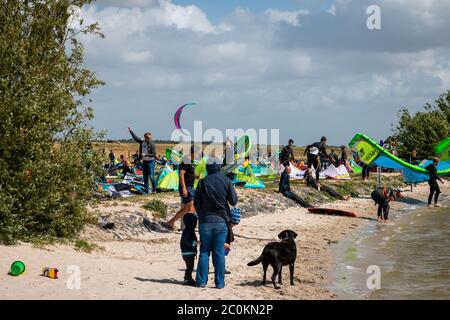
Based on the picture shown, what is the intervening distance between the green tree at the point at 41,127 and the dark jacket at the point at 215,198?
4.06m

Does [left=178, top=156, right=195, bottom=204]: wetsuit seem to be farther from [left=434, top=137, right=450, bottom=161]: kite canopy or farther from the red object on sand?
[left=434, top=137, right=450, bottom=161]: kite canopy

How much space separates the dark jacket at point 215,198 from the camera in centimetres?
902

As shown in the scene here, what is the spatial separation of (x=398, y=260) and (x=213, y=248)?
19.3 feet

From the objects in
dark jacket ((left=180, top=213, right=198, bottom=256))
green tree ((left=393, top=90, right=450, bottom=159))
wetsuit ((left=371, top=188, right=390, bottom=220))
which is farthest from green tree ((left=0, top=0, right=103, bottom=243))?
green tree ((left=393, top=90, right=450, bottom=159))

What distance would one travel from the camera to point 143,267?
1066 centimetres

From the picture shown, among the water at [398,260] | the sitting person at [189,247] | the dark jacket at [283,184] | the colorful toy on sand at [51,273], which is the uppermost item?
the dark jacket at [283,184]

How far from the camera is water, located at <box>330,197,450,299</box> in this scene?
1034 centimetres

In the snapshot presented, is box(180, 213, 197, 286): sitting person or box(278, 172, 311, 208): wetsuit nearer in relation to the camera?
box(180, 213, 197, 286): sitting person

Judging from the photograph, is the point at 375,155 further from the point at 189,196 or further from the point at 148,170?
the point at 189,196

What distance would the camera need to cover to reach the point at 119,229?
557 inches

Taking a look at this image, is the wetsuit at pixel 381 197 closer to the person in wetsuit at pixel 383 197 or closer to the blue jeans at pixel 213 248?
the person in wetsuit at pixel 383 197

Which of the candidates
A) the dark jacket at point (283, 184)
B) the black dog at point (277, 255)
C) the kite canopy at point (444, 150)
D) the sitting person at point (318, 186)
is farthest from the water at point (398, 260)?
the kite canopy at point (444, 150)

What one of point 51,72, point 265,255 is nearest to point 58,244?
point 51,72

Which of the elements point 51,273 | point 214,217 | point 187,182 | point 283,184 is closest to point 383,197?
point 283,184
